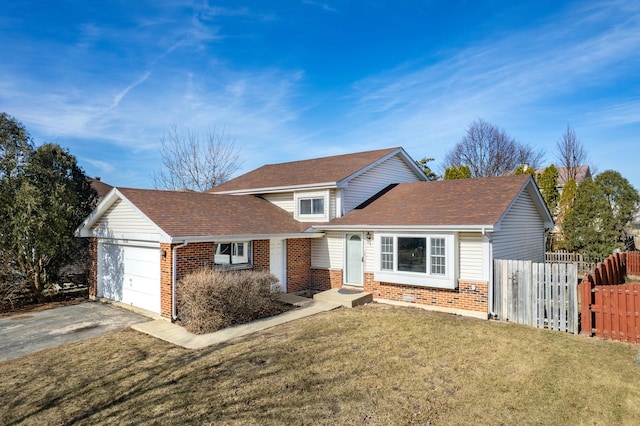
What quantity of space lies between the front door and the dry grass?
184 inches

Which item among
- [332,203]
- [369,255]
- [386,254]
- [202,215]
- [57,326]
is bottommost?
[57,326]

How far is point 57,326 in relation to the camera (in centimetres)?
991

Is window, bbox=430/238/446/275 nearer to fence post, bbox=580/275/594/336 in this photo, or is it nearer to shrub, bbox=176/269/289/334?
fence post, bbox=580/275/594/336

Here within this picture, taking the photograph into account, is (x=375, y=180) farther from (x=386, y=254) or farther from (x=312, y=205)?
(x=386, y=254)

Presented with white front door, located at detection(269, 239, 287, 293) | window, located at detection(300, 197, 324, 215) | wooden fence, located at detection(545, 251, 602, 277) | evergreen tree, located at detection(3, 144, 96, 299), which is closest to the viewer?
evergreen tree, located at detection(3, 144, 96, 299)

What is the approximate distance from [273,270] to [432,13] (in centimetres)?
1292

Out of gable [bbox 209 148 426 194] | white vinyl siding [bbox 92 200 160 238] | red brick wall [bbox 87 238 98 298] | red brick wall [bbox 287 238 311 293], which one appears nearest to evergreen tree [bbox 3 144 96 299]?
red brick wall [bbox 87 238 98 298]

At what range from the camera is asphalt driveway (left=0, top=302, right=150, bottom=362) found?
27.6 feet

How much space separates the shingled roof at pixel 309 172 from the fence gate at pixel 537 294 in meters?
6.97

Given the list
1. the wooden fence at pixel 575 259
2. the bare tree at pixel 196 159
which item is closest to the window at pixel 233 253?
the wooden fence at pixel 575 259

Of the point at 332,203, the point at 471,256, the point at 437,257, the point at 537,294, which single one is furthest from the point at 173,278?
the point at 537,294

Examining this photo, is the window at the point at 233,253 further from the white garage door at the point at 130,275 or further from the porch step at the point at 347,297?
the porch step at the point at 347,297

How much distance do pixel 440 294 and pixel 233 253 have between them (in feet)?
24.4

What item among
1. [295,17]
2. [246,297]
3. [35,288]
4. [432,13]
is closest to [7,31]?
[35,288]
